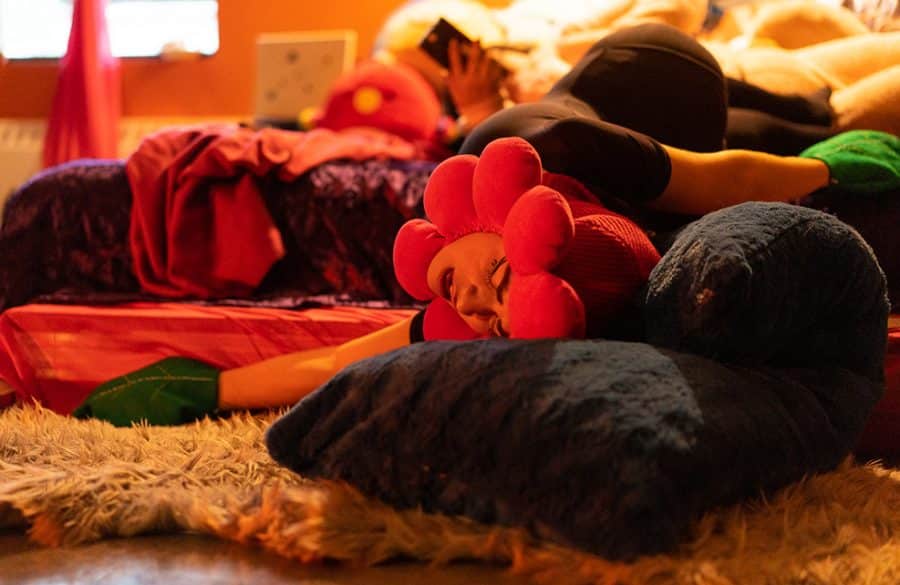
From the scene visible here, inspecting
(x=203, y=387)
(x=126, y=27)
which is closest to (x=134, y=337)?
(x=203, y=387)

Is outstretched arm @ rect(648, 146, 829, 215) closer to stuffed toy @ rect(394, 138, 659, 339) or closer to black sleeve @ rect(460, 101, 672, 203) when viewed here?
black sleeve @ rect(460, 101, 672, 203)

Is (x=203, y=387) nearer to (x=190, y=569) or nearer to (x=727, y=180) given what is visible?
(x=190, y=569)

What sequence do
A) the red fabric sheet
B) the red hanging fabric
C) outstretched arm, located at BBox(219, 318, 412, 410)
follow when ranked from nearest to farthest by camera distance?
outstretched arm, located at BBox(219, 318, 412, 410)
the red fabric sheet
the red hanging fabric

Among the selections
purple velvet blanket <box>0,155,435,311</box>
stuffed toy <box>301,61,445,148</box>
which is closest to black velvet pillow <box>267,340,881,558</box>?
purple velvet blanket <box>0,155,435,311</box>

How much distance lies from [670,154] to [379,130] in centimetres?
95

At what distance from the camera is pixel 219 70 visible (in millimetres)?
2955

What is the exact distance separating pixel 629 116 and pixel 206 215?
2.45ft

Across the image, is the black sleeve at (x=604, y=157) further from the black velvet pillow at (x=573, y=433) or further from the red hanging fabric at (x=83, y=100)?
the red hanging fabric at (x=83, y=100)

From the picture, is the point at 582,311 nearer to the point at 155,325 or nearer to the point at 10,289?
the point at 155,325

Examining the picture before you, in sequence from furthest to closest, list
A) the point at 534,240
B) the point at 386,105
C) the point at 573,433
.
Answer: the point at 386,105
the point at 534,240
the point at 573,433

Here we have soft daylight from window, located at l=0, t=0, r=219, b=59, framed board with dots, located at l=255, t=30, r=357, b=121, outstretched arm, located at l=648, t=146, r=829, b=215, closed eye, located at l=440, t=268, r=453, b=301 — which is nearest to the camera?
closed eye, located at l=440, t=268, r=453, b=301

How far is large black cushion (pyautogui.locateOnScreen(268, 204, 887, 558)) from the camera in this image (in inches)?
24.8

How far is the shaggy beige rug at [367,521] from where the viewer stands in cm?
65

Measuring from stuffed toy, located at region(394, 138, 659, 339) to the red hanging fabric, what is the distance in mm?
2212
